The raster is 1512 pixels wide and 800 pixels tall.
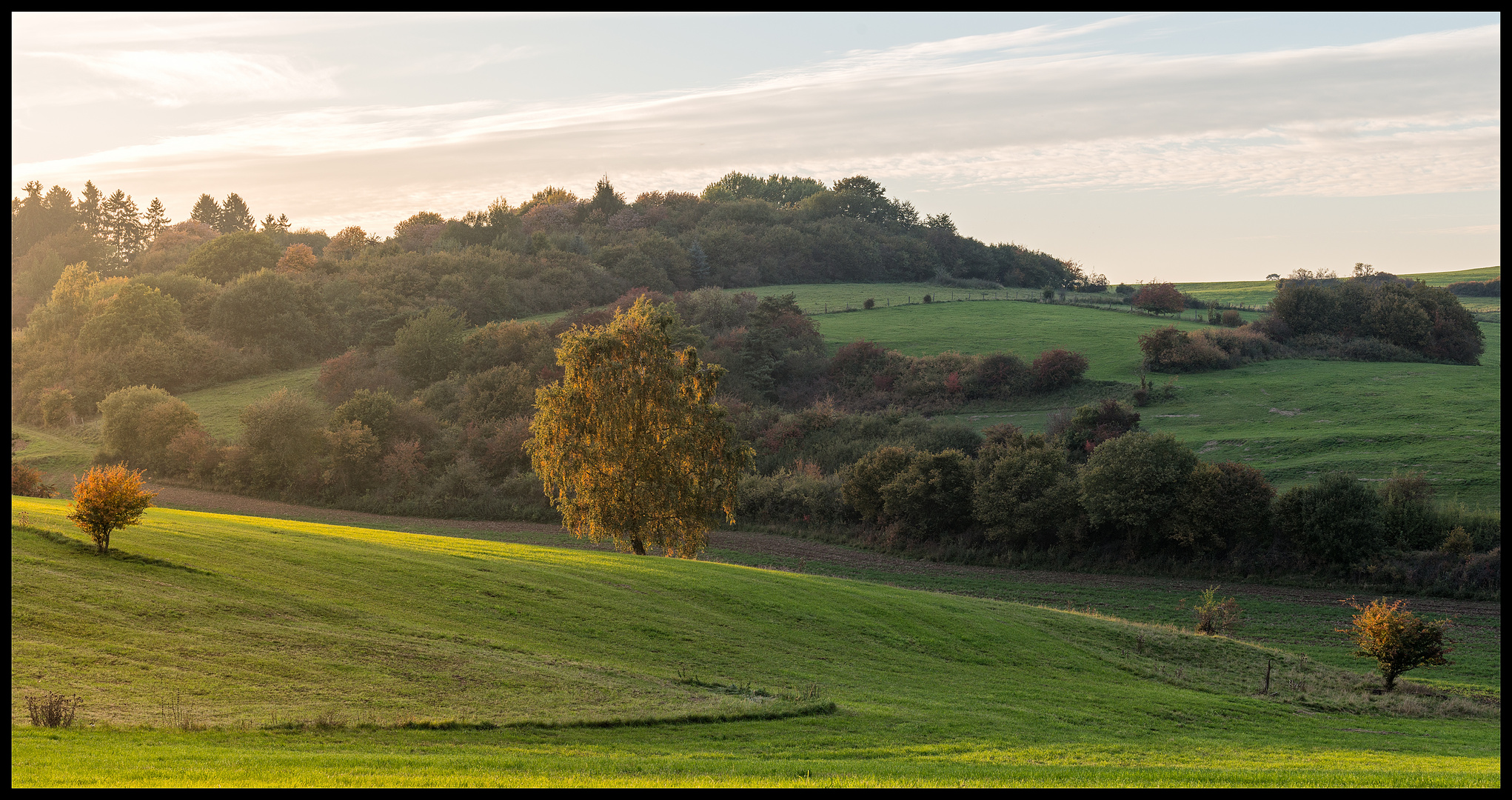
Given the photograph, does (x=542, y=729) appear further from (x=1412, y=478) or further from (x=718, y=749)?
(x=1412, y=478)

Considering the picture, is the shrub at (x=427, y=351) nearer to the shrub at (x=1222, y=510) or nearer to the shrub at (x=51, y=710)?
the shrub at (x=1222, y=510)

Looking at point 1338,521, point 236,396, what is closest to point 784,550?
point 1338,521

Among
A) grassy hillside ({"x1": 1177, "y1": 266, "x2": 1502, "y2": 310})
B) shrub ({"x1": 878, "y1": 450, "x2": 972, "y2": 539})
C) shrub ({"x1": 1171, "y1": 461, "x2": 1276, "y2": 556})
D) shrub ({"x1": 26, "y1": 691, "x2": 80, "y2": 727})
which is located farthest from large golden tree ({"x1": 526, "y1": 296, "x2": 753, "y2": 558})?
grassy hillside ({"x1": 1177, "y1": 266, "x2": 1502, "y2": 310})

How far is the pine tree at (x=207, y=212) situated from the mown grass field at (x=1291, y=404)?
128452mm

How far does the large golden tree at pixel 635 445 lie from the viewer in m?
39.7

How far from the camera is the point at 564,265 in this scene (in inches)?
4358

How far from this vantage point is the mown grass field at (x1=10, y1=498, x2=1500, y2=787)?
13.3m

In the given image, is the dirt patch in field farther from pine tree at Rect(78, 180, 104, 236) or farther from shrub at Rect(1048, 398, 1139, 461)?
pine tree at Rect(78, 180, 104, 236)

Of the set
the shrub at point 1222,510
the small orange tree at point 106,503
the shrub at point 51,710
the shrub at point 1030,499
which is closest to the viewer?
the shrub at point 51,710

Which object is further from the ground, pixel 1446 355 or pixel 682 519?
pixel 1446 355

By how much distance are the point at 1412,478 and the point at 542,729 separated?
151 feet

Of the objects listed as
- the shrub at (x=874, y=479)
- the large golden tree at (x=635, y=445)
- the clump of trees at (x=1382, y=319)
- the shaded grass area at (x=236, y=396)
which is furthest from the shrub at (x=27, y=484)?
the clump of trees at (x=1382, y=319)

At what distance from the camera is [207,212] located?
548 feet

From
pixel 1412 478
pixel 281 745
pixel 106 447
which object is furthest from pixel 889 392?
pixel 281 745
